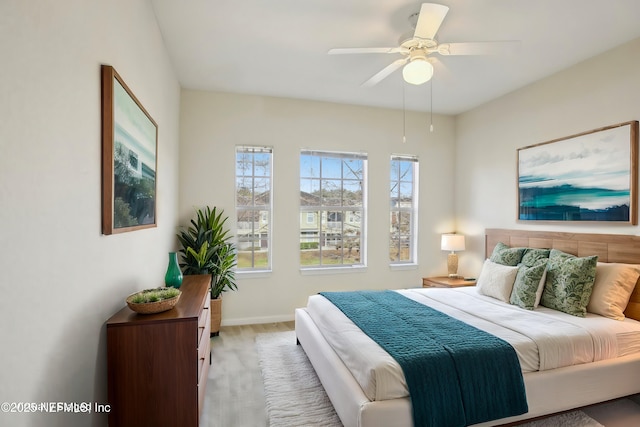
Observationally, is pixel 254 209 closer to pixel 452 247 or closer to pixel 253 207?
pixel 253 207

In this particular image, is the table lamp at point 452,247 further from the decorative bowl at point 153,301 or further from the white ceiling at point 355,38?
the decorative bowl at point 153,301

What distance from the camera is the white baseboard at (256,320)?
4.07 metres

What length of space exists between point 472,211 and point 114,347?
4.47m

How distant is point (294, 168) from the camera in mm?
4312

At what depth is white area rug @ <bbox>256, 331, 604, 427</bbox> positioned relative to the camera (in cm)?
218

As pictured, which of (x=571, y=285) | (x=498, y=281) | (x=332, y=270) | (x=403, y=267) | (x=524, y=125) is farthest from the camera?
(x=403, y=267)

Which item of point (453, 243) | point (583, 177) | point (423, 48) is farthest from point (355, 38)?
point (453, 243)

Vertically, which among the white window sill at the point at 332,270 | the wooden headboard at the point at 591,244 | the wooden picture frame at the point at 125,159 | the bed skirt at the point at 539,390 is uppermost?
the wooden picture frame at the point at 125,159

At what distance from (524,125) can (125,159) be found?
13.4 feet

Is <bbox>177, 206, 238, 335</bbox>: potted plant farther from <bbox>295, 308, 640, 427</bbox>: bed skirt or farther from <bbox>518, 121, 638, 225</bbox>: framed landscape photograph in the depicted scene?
<bbox>518, 121, 638, 225</bbox>: framed landscape photograph

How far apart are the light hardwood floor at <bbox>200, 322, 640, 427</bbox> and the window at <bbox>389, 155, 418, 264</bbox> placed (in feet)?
8.42

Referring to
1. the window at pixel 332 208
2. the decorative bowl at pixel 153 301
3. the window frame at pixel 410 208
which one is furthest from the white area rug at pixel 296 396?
the window frame at pixel 410 208

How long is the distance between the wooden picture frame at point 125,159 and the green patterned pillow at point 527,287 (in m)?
3.14

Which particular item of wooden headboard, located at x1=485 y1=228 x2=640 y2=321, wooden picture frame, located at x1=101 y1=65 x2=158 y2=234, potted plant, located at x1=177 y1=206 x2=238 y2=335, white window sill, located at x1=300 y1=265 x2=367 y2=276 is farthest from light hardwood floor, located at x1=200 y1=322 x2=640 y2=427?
wooden picture frame, located at x1=101 y1=65 x2=158 y2=234
